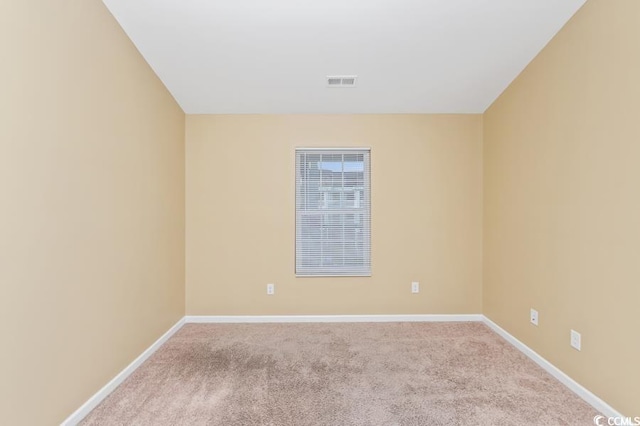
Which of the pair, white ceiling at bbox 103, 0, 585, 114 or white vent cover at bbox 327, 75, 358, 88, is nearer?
white ceiling at bbox 103, 0, 585, 114

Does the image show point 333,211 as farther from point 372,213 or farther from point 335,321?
point 335,321

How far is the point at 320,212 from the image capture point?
3629 millimetres

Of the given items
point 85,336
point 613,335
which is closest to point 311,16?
point 85,336

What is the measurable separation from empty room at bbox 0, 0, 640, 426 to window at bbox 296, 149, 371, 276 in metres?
0.03

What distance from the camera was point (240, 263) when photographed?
357 centimetres

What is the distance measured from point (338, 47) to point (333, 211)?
5.64ft

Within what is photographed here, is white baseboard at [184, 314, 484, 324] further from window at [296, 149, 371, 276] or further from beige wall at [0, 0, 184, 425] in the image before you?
Answer: beige wall at [0, 0, 184, 425]

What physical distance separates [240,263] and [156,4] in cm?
247

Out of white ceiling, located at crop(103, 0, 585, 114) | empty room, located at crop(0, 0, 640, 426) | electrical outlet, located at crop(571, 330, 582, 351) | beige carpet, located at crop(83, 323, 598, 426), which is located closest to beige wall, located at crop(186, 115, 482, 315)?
empty room, located at crop(0, 0, 640, 426)

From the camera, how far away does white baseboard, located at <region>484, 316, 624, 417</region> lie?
188 cm

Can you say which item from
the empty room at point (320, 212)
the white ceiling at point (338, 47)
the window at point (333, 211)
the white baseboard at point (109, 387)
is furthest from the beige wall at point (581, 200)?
the white baseboard at point (109, 387)

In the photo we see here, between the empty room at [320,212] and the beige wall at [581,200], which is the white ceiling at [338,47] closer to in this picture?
the empty room at [320,212]

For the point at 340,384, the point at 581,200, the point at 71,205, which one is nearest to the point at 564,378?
the point at 581,200

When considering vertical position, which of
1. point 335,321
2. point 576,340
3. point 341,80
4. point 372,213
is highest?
point 341,80
